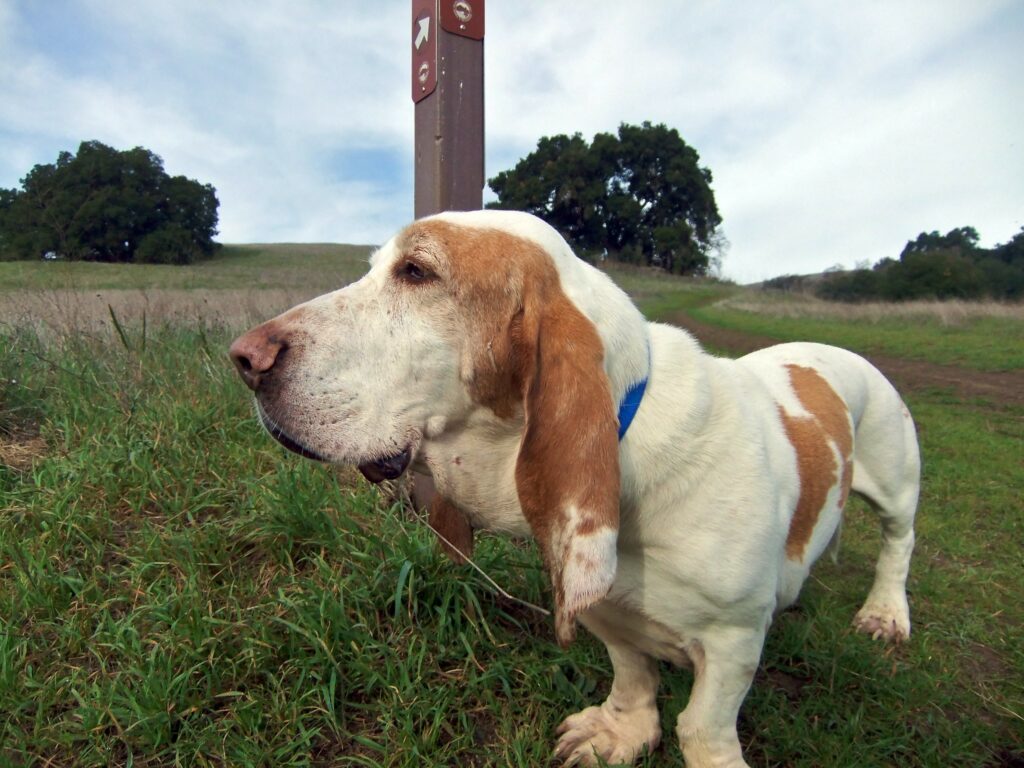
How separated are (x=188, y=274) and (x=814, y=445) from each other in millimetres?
25607

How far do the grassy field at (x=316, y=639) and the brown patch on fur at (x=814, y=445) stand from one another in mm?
635

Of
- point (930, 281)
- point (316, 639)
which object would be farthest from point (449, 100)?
point (930, 281)

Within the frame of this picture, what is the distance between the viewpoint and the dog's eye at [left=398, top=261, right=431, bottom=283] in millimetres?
1808

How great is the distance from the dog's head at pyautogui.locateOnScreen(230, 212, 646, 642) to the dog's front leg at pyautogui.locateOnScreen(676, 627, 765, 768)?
1.71 feet

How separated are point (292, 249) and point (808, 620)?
167 feet

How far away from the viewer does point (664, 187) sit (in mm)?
51156

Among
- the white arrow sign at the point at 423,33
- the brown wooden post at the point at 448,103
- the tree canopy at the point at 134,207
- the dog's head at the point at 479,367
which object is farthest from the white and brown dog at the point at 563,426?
the tree canopy at the point at 134,207

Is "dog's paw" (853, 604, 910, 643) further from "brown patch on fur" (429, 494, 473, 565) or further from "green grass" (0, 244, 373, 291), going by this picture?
"green grass" (0, 244, 373, 291)

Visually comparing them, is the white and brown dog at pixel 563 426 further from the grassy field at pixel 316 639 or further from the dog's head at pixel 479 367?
the grassy field at pixel 316 639

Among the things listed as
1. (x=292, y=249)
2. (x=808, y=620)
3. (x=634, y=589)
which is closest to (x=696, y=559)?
(x=634, y=589)

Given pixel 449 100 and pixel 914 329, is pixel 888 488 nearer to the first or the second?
pixel 449 100

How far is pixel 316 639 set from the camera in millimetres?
2180

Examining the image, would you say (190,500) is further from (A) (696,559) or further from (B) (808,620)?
(B) (808,620)

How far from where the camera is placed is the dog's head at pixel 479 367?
1.55 metres
